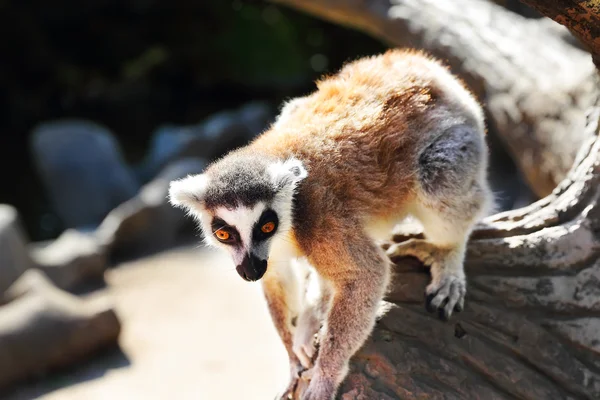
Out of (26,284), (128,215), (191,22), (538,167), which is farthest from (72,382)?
(191,22)

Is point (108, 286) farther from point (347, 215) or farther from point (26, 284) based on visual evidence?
point (347, 215)

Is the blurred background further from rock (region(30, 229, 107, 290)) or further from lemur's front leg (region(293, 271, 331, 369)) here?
lemur's front leg (region(293, 271, 331, 369))

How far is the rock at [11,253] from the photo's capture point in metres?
7.13

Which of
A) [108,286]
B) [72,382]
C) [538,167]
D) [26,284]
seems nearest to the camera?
[538,167]

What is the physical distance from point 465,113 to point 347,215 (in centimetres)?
107

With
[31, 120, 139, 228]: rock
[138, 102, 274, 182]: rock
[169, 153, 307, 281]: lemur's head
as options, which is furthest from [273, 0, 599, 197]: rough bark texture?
[31, 120, 139, 228]: rock

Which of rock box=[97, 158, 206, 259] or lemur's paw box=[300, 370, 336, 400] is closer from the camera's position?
lemur's paw box=[300, 370, 336, 400]

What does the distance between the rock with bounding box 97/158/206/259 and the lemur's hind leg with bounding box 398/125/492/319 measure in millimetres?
5706

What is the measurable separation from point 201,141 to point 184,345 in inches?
221

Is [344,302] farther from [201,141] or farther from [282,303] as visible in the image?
[201,141]

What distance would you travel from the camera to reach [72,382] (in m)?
6.09

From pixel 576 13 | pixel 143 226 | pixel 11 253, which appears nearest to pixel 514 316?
pixel 576 13

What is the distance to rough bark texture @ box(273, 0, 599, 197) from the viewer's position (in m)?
4.96

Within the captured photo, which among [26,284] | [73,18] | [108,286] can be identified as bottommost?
[73,18]
